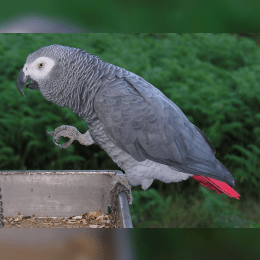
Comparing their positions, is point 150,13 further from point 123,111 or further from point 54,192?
point 54,192

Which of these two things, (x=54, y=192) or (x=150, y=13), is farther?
(x=54, y=192)

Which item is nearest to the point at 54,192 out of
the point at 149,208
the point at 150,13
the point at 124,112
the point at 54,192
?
the point at 54,192

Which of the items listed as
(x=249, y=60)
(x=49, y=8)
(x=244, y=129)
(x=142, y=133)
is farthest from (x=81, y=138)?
(x=249, y=60)

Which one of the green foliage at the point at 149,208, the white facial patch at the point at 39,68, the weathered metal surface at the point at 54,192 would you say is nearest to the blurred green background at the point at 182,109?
the green foliage at the point at 149,208

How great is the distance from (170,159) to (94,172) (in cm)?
26

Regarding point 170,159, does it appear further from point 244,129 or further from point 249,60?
point 249,60

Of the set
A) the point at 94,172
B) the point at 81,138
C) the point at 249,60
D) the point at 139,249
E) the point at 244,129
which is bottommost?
the point at 139,249

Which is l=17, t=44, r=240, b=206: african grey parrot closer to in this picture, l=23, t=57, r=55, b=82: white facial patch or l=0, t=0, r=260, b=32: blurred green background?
l=23, t=57, r=55, b=82: white facial patch

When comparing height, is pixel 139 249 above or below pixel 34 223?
below

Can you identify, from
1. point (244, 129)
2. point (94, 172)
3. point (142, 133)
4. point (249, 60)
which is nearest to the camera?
point (142, 133)

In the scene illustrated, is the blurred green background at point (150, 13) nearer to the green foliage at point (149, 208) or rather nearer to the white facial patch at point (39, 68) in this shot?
the white facial patch at point (39, 68)

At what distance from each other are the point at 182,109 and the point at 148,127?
3.02 feet

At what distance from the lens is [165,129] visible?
2.88 feet

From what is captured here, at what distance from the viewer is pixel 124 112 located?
832mm
